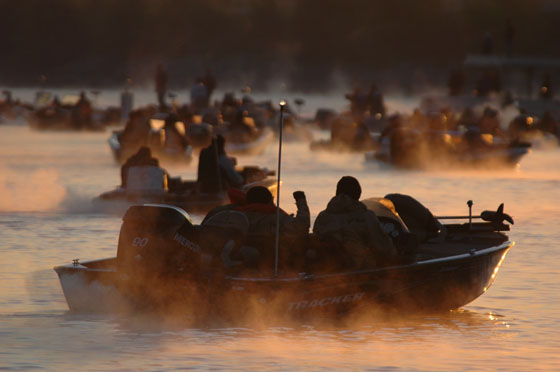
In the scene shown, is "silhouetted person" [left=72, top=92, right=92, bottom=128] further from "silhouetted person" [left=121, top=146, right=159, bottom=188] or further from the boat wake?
"silhouetted person" [left=121, top=146, right=159, bottom=188]

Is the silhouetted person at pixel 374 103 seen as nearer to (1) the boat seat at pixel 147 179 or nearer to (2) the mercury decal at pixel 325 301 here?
(1) the boat seat at pixel 147 179

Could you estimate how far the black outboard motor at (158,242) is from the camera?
14250mm

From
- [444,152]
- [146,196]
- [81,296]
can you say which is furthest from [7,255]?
[444,152]

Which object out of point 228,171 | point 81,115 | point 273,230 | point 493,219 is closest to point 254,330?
point 273,230

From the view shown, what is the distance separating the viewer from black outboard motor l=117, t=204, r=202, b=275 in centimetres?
1425

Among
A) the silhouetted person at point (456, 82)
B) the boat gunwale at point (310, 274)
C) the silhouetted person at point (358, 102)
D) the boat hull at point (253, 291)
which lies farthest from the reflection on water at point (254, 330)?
the silhouetted person at point (456, 82)

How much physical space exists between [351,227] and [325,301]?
0.84 metres

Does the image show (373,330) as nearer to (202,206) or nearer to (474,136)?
(202,206)

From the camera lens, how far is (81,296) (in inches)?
589

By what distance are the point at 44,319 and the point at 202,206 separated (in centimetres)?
1087

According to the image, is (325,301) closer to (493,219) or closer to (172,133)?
(493,219)

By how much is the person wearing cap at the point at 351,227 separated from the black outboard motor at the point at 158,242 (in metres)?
1.51

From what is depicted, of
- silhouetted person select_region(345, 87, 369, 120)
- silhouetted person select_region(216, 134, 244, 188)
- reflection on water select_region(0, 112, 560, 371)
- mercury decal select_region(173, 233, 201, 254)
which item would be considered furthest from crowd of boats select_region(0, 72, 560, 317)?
silhouetted person select_region(345, 87, 369, 120)

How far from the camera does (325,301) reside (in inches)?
581
